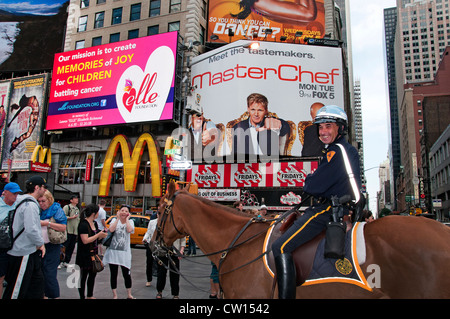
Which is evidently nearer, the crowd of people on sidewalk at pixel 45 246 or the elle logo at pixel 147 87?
the crowd of people on sidewalk at pixel 45 246

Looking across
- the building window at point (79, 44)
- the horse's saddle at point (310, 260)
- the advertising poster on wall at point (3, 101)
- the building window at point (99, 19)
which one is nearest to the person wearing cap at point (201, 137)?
the building window at point (99, 19)

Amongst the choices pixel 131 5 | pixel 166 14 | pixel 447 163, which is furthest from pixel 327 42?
pixel 447 163

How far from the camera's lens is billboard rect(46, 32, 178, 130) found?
90.3ft

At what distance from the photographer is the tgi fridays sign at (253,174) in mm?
25703

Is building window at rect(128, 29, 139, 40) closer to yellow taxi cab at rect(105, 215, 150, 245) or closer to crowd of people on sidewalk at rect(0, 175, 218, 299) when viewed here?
yellow taxi cab at rect(105, 215, 150, 245)

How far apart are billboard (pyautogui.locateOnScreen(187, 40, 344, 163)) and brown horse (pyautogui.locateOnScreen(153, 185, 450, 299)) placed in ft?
71.6

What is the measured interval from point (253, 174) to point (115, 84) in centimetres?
1587

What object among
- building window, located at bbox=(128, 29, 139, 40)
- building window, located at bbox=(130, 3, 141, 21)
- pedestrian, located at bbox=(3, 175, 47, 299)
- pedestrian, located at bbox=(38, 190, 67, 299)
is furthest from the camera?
building window, located at bbox=(130, 3, 141, 21)

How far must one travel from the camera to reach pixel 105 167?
30.7 m

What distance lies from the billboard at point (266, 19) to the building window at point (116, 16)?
10790 mm

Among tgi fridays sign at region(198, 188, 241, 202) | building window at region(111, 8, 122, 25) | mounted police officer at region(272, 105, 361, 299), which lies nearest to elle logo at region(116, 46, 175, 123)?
tgi fridays sign at region(198, 188, 241, 202)

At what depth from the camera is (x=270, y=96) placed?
26141 millimetres

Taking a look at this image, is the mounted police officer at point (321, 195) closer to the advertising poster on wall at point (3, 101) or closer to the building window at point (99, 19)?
the building window at point (99, 19)

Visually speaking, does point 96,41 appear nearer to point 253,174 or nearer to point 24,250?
point 253,174
